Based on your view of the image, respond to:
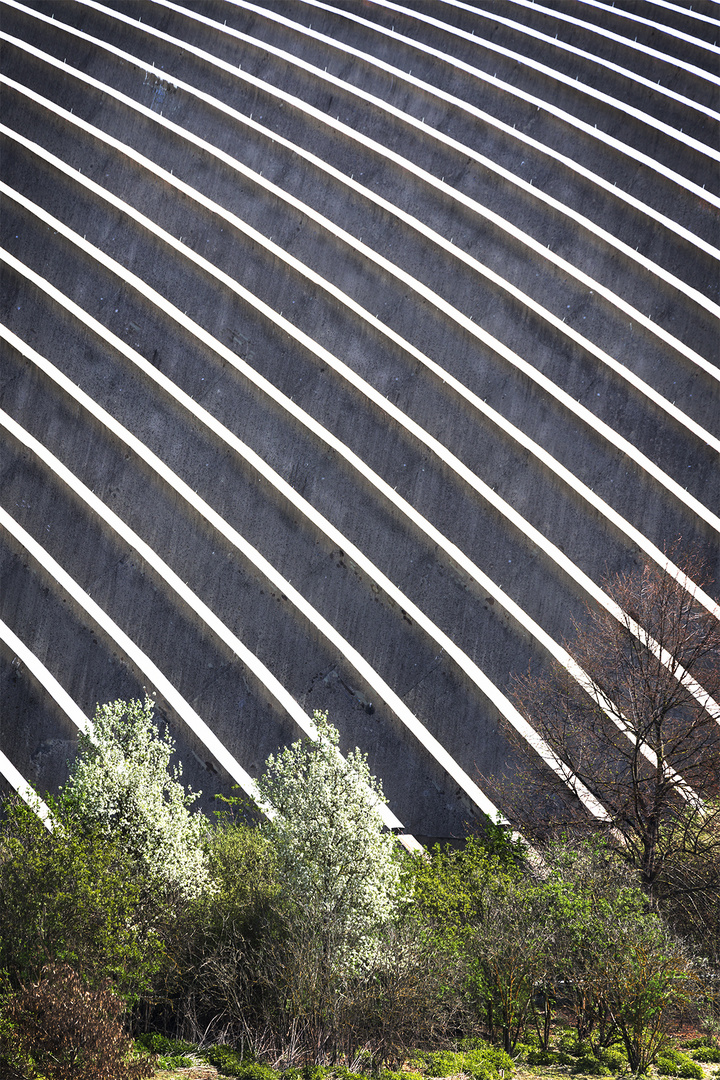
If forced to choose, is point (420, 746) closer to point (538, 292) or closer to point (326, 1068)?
point (326, 1068)

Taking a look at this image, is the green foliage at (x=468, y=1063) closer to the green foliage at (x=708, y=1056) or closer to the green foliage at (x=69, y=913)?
the green foliage at (x=708, y=1056)

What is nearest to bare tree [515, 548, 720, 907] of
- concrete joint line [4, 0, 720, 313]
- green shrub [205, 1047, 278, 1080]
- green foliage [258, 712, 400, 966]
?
green foliage [258, 712, 400, 966]

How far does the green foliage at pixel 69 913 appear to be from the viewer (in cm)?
960

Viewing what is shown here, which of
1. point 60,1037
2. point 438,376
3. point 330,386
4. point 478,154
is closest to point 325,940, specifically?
point 60,1037

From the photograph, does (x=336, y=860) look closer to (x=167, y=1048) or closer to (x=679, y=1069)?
(x=167, y=1048)

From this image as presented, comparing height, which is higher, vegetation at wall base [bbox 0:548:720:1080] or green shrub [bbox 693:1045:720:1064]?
vegetation at wall base [bbox 0:548:720:1080]

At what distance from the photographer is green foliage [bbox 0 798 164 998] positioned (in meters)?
9.60

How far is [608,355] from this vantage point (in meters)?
20.2

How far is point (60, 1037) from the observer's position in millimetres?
8039

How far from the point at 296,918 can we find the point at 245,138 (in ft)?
68.6

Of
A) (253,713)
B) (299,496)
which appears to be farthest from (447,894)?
(299,496)

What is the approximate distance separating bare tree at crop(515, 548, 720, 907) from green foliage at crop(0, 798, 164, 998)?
7.28 m

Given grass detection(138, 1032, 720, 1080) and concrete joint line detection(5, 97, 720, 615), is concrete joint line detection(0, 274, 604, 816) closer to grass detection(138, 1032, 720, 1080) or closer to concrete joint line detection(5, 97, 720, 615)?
concrete joint line detection(5, 97, 720, 615)

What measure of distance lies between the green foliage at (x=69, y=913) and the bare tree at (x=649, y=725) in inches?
287
